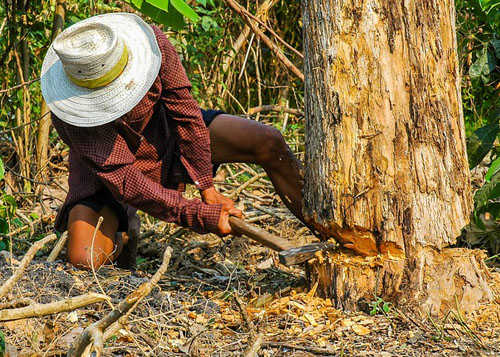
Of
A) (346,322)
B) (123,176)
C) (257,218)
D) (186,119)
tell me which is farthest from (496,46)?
(123,176)

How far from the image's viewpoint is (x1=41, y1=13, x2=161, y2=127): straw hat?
316 cm

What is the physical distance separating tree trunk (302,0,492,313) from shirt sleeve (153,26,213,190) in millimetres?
780

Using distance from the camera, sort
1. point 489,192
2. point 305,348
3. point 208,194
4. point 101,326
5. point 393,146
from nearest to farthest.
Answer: point 101,326
point 305,348
point 393,146
point 489,192
point 208,194

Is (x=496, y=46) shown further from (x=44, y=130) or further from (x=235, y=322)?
(x=44, y=130)

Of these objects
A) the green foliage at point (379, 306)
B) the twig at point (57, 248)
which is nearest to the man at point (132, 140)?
the twig at point (57, 248)

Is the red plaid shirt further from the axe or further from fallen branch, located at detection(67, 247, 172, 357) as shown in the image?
fallen branch, located at detection(67, 247, 172, 357)

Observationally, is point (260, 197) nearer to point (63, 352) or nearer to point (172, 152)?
point (172, 152)

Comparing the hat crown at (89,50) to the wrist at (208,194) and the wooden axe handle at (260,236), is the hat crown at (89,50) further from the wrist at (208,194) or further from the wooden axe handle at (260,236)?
the wooden axe handle at (260,236)

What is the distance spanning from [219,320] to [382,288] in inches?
Result: 28.2

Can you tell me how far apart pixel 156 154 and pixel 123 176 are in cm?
Answer: 42

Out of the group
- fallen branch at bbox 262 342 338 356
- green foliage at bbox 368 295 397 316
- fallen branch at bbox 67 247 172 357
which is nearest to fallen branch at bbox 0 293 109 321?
fallen branch at bbox 67 247 172 357

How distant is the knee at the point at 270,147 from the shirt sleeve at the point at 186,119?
11.0 inches

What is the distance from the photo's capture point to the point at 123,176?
3.40 m

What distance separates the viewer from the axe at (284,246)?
2953 millimetres
